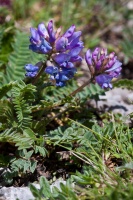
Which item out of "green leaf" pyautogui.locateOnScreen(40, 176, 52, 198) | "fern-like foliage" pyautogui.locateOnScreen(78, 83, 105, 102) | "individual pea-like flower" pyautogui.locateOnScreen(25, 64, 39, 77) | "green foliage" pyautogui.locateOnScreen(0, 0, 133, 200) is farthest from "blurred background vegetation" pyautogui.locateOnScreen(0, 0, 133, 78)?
"green leaf" pyautogui.locateOnScreen(40, 176, 52, 198)

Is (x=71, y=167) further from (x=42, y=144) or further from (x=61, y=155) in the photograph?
(x=42, y=144)

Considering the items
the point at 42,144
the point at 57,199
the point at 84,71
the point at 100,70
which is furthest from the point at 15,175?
the point at 84,71

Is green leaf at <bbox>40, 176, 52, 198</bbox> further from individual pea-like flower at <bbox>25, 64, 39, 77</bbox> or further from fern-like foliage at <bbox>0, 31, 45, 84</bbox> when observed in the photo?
fern-like foliage at <bbox>0, 31, 45, 84</bbox>

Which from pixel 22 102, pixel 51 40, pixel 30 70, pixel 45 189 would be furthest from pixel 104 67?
pixel 45 189

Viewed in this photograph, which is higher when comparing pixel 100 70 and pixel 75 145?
pixel 100 70

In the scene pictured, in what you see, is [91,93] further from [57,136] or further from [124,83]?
[57,136]

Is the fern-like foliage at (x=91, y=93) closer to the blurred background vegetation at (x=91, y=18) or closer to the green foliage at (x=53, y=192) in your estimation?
the green foliage at (x=53, y=192)

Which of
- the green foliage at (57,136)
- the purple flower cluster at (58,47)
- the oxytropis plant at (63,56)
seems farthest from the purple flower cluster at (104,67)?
the green foliage at (57,136)

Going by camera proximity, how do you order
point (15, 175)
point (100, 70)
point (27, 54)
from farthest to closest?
1. point (27, 54)
2. point (100, 70)
3. point (15, 175)

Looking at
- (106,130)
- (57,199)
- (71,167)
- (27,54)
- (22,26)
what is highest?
(22,26)
